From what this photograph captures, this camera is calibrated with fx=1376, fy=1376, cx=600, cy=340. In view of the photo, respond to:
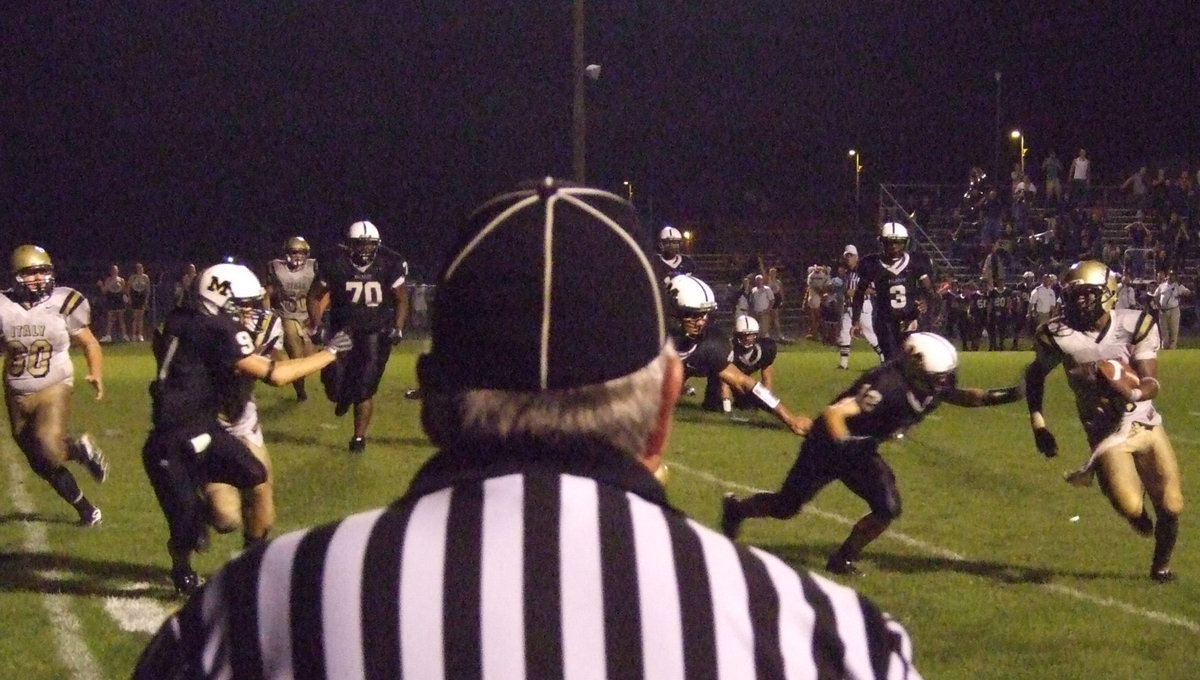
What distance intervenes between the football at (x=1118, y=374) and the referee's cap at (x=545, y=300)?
5.81 metres

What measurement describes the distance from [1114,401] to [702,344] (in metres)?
2.50

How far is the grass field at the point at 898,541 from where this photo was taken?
5.77 m

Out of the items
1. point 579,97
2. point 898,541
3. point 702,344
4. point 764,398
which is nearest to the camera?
point 764,398

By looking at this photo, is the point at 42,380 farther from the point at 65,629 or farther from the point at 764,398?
the point at 764,398

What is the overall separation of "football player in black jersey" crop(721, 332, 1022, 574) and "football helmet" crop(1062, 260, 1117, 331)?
82 cm

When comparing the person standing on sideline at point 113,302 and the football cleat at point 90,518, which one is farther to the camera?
the person standing on sideline at point 113,302

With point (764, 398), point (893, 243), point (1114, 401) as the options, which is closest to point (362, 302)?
point (893, 243)

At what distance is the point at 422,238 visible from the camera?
46.5 m

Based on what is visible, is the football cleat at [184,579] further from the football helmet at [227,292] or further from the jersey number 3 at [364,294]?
the jersey number 3 at [364,294]

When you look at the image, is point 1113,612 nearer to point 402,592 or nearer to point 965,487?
point 965,487

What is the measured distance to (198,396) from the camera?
21.1ft

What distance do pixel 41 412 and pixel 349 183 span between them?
41.8m

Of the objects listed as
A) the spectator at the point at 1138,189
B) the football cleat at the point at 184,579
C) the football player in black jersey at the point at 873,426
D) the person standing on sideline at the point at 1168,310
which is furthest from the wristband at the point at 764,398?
the spectator at the point at 1138,189

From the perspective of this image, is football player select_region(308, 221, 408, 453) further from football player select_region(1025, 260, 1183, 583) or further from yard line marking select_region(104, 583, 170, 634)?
football player select_region(1025, 260, 1183, 583)
